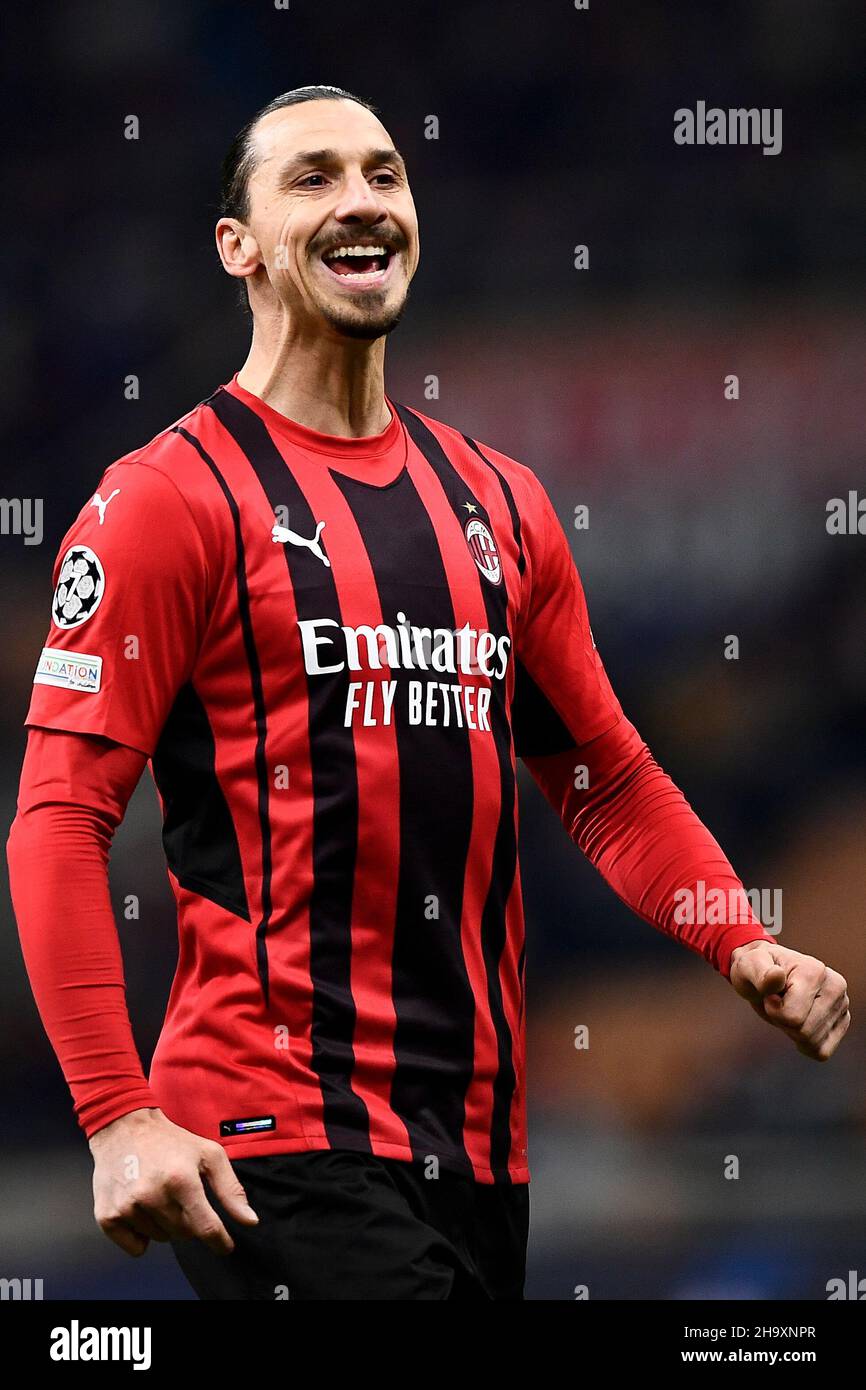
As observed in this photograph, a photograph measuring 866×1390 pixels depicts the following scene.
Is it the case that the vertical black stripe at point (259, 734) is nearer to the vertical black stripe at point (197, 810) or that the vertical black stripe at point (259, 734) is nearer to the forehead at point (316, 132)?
the vertical black stripe at point (197, 810)

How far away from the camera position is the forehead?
2.28 m

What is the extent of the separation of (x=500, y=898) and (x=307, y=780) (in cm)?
30

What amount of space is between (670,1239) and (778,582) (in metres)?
1.52

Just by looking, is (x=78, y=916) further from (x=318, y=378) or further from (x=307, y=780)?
(x=318, y=378)

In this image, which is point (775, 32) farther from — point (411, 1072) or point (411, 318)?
point (411, 1072)

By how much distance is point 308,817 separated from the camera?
2.04 metres

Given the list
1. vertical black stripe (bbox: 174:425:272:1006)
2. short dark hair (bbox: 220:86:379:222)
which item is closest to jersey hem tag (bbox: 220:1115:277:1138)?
vertical black stripe (bbox: 174:425:272:1006)

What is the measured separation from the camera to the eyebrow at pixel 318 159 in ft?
7.45

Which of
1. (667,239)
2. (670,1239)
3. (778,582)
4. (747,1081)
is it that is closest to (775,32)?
(667,239)

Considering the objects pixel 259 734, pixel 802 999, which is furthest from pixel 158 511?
pixel 802 999

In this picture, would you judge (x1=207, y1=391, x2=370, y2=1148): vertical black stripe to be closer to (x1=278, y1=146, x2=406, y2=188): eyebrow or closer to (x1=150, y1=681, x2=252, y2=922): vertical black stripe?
(x1=150, y1=681, x2=252, y2=922): vertical black stripe

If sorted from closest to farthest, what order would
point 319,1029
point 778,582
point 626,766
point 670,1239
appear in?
point 319,1029 < point 626,766 < point 670,1239 < point 778,582

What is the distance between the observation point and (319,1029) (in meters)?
2.01

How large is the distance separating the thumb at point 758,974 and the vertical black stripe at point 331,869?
1.55 ft
